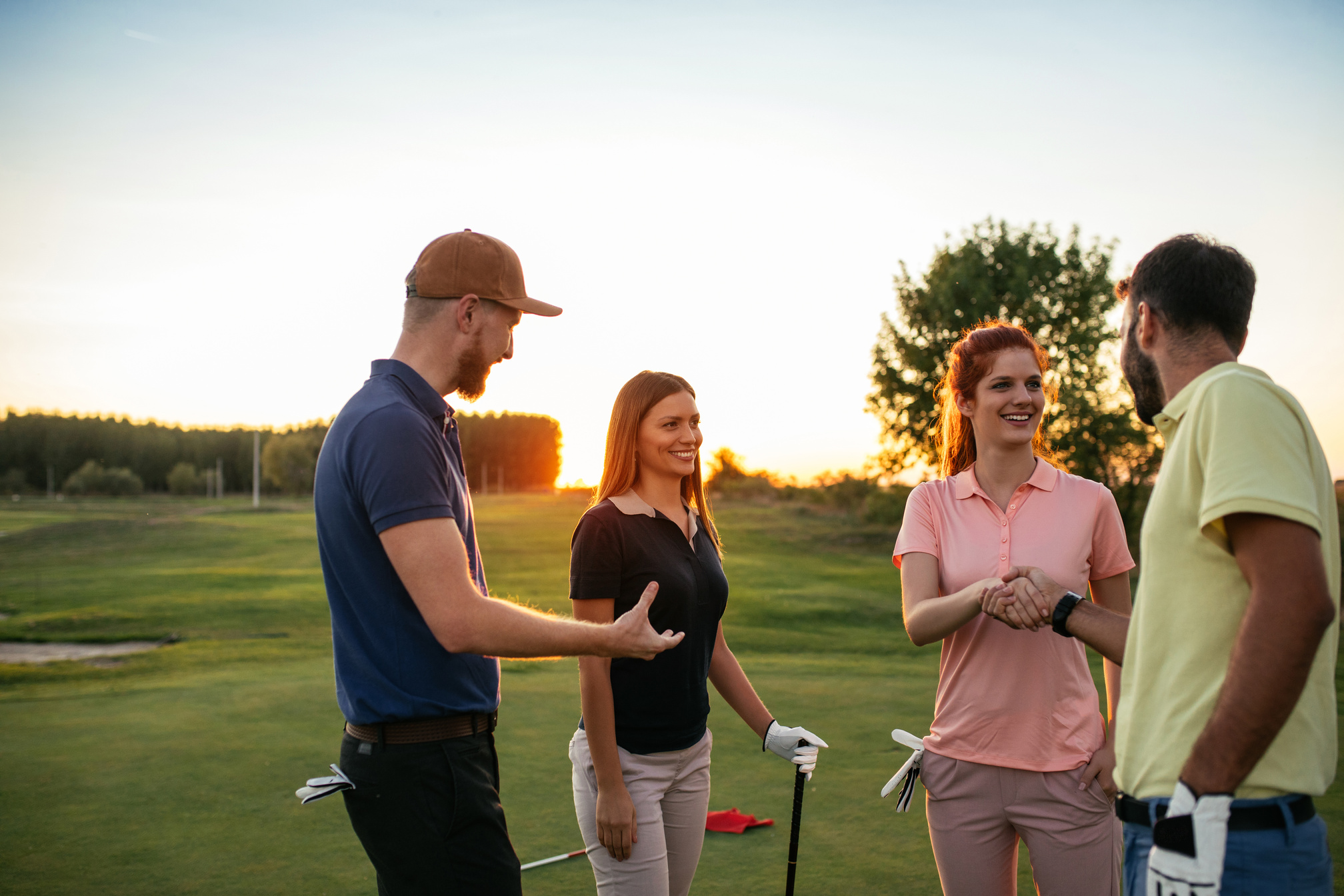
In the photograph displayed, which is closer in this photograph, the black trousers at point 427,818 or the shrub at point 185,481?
the black trousers at point 427,818

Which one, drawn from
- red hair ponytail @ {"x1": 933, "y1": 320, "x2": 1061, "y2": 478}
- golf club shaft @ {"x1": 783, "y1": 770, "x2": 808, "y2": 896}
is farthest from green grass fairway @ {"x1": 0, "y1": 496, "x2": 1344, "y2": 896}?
red hair ponytail @ {"x1": 933, "y1": 320, "x2": 1061, "y2": 478}

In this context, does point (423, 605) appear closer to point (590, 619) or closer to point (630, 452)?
point (590, 619)

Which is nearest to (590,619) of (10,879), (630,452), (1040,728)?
(630,452)

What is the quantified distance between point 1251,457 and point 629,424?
1768 millimetres

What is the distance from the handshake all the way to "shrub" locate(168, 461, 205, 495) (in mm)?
84391

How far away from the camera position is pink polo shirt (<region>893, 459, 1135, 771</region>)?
227 centimetres

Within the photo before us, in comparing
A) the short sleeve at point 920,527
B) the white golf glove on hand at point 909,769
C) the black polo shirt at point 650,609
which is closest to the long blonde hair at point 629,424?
the black polo shirt at point 650,609

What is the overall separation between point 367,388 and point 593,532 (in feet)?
2.61

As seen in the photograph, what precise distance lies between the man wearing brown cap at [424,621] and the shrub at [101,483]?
80.0m

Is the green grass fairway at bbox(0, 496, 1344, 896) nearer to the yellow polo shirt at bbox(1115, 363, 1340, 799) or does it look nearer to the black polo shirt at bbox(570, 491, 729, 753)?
the black polo shirt at bbox(570, 491, 729, 753)

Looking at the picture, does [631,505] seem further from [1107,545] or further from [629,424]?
[1107,545]

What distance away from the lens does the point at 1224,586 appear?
4.62 ft

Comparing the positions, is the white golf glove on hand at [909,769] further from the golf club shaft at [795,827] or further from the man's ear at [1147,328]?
the man's ear at [1147,328]

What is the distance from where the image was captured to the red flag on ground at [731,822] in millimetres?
4094
